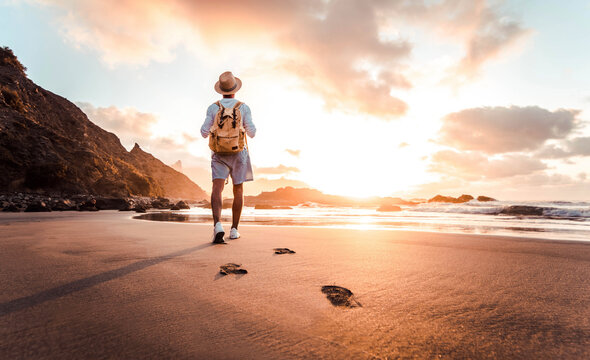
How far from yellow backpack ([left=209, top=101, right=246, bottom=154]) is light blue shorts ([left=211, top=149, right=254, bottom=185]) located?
17cm

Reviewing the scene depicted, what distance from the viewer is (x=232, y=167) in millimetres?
3838

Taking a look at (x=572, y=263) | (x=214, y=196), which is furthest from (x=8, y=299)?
(x=572, y=263)

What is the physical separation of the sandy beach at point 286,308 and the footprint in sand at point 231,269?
58 millimetres

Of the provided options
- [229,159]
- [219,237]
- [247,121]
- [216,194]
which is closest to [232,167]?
[229,159]

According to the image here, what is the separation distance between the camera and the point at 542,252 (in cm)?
269

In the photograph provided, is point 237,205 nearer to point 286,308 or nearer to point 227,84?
point 227,84

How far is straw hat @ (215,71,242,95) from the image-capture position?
387cm

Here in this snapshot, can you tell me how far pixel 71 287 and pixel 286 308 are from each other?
3.70 ft

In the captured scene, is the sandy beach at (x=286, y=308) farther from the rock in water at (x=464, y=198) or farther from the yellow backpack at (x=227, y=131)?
the rock in water at (x=464, y=198)

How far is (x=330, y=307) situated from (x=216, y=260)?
4.07 ft

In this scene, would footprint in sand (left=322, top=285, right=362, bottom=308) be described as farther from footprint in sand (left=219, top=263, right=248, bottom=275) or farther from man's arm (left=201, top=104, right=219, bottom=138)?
man's arm (left=201, top=104, right=219, bottom=138)

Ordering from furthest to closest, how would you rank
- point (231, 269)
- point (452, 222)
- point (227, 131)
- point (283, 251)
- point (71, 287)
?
point (452, 222) → point (227, 131) → point (283, 251) → point (231, 269) → point (71, 287)

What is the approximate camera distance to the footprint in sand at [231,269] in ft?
5.98

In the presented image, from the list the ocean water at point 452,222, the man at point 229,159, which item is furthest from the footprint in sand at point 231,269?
the ocean water at point 452,222
